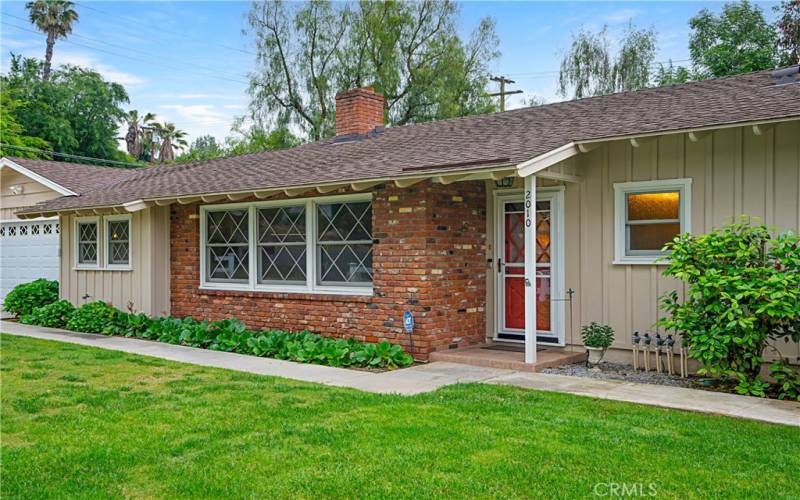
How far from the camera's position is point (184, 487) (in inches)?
167

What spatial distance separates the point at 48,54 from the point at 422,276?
43656mm

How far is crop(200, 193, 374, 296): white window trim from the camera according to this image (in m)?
10.1

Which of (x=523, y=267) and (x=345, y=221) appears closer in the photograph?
(x=523, y=267)

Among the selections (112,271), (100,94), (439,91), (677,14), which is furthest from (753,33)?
(100,94)

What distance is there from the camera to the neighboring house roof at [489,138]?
7.92m

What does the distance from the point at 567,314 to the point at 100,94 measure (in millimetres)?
36697

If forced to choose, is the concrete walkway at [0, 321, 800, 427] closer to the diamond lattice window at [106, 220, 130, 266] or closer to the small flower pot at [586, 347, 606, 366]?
the small flower pot at [586, 347, 606, 366]

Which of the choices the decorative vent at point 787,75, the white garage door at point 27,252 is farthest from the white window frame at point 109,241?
the decorative vent at point 787,75

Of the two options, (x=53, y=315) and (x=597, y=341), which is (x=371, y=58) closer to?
(x=53, y=315)

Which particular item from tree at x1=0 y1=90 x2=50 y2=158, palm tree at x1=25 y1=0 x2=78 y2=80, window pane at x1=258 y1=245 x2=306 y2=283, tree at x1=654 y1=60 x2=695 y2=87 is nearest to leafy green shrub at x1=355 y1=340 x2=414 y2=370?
window pane at x1=258 y1=245 x2=306 y2=283

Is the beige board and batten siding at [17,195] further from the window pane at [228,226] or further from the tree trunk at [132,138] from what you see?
the tree trunk at [132,138]

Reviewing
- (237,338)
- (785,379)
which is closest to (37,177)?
(237,338)

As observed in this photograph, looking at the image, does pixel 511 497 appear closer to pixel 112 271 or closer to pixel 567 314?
pixel 567 314

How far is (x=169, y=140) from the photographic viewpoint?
47.2m
